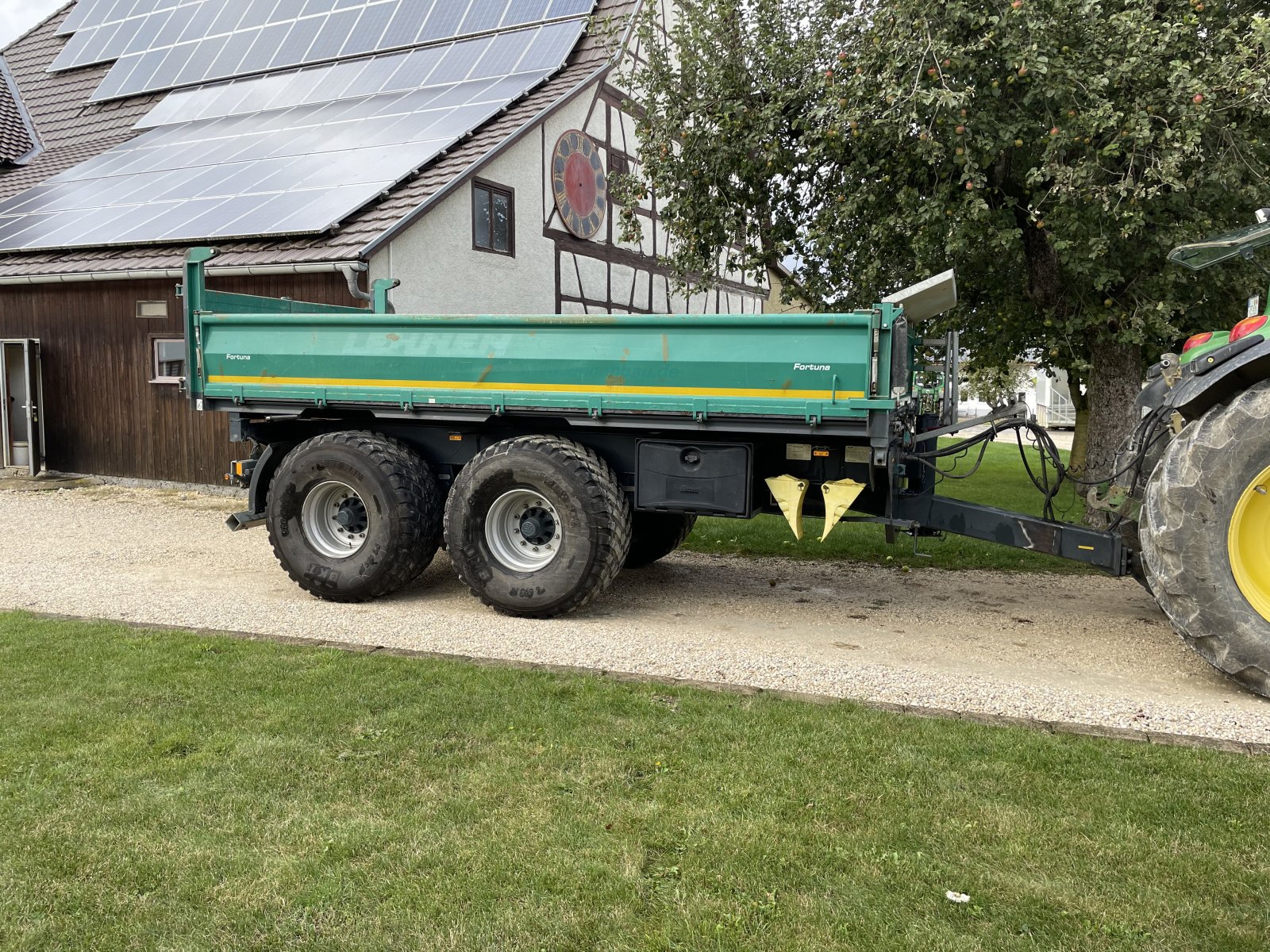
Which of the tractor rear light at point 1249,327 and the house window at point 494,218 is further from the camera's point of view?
the house window at point 494,218

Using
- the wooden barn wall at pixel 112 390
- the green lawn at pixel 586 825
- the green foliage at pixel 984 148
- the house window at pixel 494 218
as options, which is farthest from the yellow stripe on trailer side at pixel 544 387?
the house window at pixel 494 218

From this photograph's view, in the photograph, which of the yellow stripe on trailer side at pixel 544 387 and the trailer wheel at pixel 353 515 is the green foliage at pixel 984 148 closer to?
the yellow stripe on trailer side at pixel 544 387

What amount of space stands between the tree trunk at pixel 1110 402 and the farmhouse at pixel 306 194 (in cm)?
609

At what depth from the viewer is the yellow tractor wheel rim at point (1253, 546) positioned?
17.3 feet

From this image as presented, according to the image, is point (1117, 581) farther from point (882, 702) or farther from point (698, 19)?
point (698, 19)

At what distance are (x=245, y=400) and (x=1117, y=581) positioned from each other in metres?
7.18

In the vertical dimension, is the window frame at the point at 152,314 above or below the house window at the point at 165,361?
above

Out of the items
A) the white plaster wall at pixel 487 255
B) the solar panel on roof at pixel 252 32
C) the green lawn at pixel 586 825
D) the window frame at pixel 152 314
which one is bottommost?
the green lawn at pixel 586 825

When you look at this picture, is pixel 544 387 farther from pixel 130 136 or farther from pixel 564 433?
pixel 130 136

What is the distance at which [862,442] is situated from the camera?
648cm

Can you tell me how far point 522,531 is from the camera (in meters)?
7.14

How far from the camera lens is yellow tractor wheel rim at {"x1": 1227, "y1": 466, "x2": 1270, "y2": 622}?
5.29m

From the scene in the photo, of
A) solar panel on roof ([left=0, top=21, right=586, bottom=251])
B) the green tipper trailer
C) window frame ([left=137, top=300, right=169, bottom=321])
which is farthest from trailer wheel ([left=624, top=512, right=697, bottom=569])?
window frame ([left=137, top=300, right=169, bottom=321])

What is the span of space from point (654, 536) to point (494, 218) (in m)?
7.56
